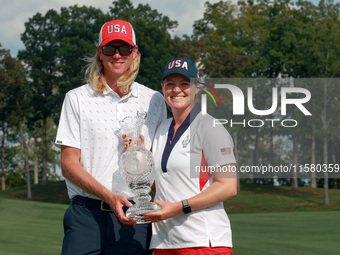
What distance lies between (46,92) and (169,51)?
40.0ft

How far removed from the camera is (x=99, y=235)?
14.6 ft

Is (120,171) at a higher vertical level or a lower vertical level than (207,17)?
lower

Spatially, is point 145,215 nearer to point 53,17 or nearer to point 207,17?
point 53,17

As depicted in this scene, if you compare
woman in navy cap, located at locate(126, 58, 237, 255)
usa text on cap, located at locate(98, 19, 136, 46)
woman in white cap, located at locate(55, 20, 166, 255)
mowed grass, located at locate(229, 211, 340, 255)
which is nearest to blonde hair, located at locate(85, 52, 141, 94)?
woman in white cap, located at locate(55, 20, 166, 255)

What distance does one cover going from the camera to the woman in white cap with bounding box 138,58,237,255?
13.2ft

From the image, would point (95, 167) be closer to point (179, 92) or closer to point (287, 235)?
point (179, 92)

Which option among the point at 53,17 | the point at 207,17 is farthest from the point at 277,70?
the point at 53,17

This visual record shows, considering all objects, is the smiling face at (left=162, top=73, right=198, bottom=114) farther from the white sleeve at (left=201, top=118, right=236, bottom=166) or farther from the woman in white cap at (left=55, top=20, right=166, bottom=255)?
the woman in white cap at (left=55, top=20, right=166, bottom=255)

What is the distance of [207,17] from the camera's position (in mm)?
52375

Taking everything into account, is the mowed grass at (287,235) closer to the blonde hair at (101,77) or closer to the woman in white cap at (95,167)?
the woman in white cap at (95,167)

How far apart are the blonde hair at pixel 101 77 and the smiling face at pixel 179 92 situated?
0.40 m

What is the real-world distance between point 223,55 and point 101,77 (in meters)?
36.8

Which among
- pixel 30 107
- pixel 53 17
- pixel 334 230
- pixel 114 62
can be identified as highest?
pixel 53 17

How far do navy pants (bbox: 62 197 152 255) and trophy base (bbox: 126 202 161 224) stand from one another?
1.27ft
